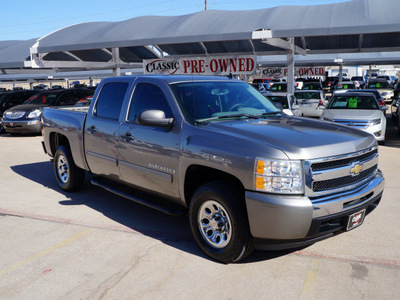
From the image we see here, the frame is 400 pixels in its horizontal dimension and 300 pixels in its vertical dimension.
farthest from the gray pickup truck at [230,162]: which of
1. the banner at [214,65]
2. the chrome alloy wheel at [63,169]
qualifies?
the banner at [214,65]

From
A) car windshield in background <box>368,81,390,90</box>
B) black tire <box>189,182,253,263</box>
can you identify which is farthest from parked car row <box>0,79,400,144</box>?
car windshield in background <box>368,81,390,90</box>

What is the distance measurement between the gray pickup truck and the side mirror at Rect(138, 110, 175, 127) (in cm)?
1

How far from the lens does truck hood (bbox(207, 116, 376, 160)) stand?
3598 mm

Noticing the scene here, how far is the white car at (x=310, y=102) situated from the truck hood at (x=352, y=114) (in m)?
5.23

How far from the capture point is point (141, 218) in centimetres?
553

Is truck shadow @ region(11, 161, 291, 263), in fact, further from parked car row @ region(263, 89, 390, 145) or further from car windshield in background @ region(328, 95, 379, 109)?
car windshield in background @ region(328, 95, 379, 109)

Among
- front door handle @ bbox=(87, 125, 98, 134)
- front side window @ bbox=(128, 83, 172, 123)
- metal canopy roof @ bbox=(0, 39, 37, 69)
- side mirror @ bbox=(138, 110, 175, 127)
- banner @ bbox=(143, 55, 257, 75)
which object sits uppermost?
metal canopy roof @ bbox=(0, 39, 37, 69)

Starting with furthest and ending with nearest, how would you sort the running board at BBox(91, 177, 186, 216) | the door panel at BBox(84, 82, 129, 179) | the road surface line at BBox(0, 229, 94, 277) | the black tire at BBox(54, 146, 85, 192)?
the black tire at BBox(54, 146, 85, 192) → the door panel at BBox(84, 82, 129, 179) → the running board at BBox(91, 177, 186, 216) → the road surface line at BBox(0, 229, 94, 277)

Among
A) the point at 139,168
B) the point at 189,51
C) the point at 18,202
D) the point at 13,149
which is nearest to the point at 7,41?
the point at 189,51

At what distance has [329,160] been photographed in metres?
3.64

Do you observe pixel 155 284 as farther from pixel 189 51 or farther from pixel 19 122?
pixel 189 51

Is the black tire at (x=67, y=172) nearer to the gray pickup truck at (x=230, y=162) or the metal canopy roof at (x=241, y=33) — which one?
the gray pickup truck at (x=230, y=162)

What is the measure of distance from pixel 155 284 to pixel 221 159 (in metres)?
1.32

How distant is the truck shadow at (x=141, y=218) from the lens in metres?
4.52
